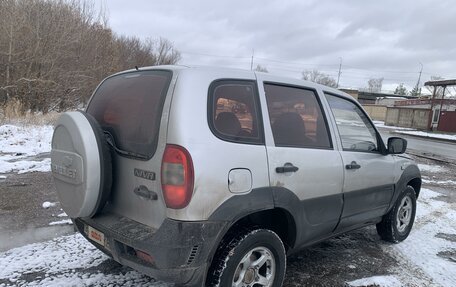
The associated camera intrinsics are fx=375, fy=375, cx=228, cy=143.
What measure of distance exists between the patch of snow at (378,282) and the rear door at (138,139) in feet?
7.22

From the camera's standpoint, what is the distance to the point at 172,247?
95.2 inches

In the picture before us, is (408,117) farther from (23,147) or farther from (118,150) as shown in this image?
(118,150)

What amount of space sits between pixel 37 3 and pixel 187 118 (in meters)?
17.5

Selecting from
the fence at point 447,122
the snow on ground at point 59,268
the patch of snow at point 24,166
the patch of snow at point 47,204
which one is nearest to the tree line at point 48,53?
the patch of snow at point 24,166

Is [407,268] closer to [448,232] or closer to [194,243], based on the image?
[448,232]

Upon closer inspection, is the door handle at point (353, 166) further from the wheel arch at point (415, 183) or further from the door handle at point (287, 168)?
the wheel arch at point (415, 183)

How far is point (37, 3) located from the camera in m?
16.7

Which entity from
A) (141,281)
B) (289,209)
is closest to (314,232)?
(289,209)

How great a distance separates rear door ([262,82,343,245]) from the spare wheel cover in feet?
4.05

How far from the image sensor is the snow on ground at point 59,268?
329 cm

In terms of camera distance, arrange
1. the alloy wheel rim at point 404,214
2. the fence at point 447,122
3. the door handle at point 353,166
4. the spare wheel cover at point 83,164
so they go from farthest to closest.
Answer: the fence at point 447,122
the alloy wheel rim at point 404,214
the door handle at point 353,166
the spare wheel cover at point 83,164

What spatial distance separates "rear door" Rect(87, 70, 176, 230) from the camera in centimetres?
255

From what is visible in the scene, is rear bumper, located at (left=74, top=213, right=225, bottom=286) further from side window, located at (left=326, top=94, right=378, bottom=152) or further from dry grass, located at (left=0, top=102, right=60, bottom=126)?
dry grass, located at (left=0, top=102, right=60, bottom=126)

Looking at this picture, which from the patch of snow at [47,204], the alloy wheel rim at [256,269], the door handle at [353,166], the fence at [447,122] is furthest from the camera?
the fence at [447,122]
